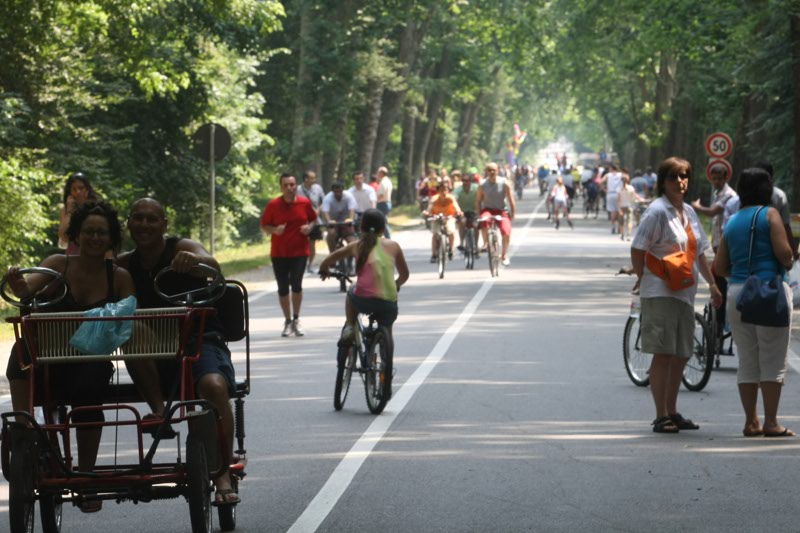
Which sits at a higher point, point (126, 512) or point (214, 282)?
point (214, 282)

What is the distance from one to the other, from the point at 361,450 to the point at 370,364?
1741 millimetres

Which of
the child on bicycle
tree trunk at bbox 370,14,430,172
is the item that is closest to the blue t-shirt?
the child on bicycle

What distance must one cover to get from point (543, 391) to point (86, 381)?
21.4 ft

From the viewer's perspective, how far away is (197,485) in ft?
21.5

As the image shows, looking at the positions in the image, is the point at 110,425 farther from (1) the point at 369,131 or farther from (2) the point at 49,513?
(1) the point at 369,131

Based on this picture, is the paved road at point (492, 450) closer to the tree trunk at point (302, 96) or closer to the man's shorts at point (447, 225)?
the man's shorts at point (447, 225)

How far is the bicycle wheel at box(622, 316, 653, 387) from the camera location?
13281 millimetres

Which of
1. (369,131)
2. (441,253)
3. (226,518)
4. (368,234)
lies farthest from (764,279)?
(369,131)

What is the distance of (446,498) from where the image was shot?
831 centimetres

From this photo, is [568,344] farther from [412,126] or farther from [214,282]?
[412,126]

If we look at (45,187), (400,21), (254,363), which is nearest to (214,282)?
(254,363)

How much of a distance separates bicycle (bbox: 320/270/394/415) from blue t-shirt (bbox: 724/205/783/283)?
99.4 inches

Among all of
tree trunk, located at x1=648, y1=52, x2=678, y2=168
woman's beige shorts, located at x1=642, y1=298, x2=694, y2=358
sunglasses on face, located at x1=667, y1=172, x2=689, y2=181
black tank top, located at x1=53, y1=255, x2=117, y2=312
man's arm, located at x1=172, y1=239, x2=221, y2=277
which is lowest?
woman's beige shorts, located at x1=642, y1=298, x2=694, y2=358

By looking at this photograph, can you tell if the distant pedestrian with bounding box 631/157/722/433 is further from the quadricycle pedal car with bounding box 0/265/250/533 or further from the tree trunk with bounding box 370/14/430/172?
the tree trunk with bounding box 370/14/430/172
